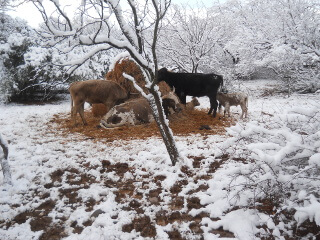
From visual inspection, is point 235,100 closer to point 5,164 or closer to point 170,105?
point 170,105

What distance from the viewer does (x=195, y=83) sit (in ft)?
26.5

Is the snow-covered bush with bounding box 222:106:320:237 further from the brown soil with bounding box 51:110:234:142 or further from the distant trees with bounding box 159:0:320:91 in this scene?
the distant trees with bounding box 159:0:320:91

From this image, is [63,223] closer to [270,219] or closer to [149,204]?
[149,204]

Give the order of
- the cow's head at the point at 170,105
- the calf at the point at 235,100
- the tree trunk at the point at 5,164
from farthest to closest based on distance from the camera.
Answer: the calf at the point at 235,100 → the cow's head at the point at 170,105 → the tree trunk at the point at 5,164

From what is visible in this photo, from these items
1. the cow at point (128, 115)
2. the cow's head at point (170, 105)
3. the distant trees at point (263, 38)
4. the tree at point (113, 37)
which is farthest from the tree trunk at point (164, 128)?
the distant trees at point (263, 38)

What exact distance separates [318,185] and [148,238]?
1823 mm

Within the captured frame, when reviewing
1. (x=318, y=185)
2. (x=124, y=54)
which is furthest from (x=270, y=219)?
(x=124, y=54)

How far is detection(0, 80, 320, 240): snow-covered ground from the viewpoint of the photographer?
2.68 m

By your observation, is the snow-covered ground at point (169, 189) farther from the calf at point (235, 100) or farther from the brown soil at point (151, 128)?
the calf at point (235, 100)

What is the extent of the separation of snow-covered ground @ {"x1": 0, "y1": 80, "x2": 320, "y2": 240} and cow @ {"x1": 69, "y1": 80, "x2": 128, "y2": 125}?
2.16 meters

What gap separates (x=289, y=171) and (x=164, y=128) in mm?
1928

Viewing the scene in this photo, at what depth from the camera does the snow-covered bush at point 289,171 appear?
2486mm

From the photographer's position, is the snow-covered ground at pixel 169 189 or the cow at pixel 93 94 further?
the cow at pixel 93 94

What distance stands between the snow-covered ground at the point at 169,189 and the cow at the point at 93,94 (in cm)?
216
